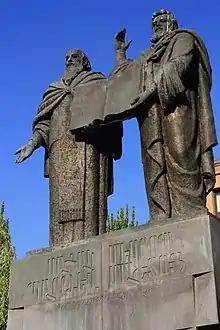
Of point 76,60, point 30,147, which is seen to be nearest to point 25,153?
point 30,147

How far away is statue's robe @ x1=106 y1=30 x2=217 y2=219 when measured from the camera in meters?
8.47

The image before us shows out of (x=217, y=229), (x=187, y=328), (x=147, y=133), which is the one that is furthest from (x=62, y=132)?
(x=187, y=328)

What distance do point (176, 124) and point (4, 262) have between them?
814 inches

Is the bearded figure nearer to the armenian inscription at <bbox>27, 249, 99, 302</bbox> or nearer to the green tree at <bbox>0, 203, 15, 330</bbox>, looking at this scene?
the armenian inscription at <bbox>27, 249, 99, 302</bbox>

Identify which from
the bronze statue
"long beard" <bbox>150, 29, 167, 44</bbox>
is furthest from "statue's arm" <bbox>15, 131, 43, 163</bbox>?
"long beard" <bbox>150, 29, 167, 44</bbox>

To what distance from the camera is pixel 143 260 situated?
809 centimetres

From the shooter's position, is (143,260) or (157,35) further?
(157,35)

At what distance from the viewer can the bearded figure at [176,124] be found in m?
8.47

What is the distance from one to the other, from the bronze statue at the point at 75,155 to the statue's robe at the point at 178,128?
0.76 m

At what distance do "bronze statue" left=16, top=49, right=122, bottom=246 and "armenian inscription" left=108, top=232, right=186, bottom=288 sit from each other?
3.16 feet

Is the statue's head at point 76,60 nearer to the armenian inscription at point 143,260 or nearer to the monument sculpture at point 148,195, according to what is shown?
the monument sculpture at point 148,195

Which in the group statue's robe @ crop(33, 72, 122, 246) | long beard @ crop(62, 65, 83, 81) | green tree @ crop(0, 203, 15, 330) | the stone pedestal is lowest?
the stone pedestal

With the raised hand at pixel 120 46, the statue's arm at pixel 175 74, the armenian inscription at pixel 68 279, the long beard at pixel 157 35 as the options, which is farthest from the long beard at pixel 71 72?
the armenian inscription at pixel 68 279

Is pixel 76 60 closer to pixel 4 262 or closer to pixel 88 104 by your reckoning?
pixel 88 104
